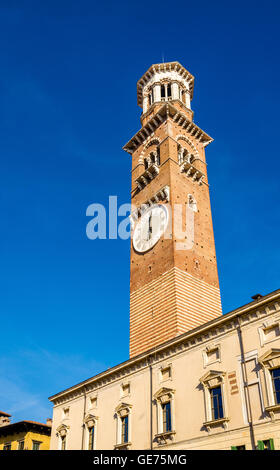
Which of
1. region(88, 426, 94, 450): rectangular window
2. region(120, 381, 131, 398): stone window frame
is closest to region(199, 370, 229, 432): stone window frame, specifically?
region(120, 381, 131, 398): stone window frame

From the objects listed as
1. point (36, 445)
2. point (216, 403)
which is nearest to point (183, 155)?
point (216, 403)

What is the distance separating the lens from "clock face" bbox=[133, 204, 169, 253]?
125 ft

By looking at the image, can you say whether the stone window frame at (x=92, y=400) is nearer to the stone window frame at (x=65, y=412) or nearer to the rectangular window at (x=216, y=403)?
the stone window frame at (x=65, y=412)

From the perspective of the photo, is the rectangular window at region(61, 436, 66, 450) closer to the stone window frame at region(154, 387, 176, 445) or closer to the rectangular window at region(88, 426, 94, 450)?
the rectangular window at region(88, 426, 94, 450)

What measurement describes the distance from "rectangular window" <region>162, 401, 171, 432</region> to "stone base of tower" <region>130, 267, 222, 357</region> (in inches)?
299

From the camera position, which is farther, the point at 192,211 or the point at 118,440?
the point at 192,211

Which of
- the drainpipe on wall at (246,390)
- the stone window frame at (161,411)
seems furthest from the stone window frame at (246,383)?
the stone window frame at (161,411)

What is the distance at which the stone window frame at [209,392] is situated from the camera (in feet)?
68.5

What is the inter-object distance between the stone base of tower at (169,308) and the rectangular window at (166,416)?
7.60 metres

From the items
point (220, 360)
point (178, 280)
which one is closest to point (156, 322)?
point (178, 280)

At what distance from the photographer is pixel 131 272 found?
3934cm

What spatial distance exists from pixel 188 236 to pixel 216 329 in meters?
15.1
